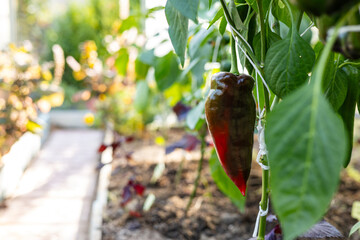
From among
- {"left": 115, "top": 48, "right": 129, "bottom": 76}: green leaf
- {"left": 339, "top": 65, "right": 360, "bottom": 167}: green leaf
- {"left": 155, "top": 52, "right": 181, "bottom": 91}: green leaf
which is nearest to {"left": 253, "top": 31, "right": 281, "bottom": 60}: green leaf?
{"left": 339, "top": 65, "right": 360, "bottom": 167}: green leaf

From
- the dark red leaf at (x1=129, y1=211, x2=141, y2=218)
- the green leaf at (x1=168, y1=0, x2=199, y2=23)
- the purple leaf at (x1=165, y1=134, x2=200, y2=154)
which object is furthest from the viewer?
the dark red leaf at (x1=129, y1=211, x2=141, y2=218)

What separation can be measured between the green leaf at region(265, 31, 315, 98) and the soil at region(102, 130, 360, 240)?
2.54 ft

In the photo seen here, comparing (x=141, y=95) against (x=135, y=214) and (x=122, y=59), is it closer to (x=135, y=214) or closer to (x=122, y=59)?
(x=122, y=59)

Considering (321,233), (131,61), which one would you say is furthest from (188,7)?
(131,61)

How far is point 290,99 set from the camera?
30cm

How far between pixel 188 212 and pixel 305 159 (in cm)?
129

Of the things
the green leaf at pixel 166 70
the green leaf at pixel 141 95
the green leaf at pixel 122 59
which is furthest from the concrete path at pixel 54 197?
the green leaf at pixel 166 70

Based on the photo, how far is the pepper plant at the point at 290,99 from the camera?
29 centimetres

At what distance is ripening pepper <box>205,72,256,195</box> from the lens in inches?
20.7

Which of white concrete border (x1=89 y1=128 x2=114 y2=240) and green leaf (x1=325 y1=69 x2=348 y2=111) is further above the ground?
green leaf (x1=325 y1=69 x2=348 y2=111)

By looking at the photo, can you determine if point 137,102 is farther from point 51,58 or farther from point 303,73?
point 51,58

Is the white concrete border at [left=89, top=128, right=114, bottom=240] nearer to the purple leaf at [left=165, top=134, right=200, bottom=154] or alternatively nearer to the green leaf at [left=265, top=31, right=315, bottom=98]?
the purple leaf at [left=165, top=134, right=200, bottom=154]

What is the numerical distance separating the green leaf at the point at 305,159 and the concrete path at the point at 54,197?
1.39m

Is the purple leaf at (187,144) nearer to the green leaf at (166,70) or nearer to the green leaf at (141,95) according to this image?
the green leaf at (166,70)
